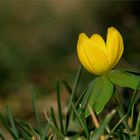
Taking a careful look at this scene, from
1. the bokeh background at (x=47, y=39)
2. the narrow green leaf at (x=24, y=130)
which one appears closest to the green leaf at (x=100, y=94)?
the narrow green leaf at (x=24, y=130)

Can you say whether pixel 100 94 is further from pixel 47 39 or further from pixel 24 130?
pixel 47 39

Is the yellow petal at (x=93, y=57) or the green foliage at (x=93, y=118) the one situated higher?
the yellow petal at (x=93, y=57)

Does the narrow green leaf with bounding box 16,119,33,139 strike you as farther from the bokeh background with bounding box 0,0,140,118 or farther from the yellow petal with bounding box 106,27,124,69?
the bokeh background with bounding box 0,0,140,118

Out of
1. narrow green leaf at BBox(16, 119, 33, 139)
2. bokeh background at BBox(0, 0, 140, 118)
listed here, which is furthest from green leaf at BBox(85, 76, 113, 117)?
bokeh background at BBox(0, 0, 140, 118)

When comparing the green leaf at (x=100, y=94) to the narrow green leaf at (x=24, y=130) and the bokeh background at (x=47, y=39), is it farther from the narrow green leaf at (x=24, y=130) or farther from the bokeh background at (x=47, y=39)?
the bokeh background at (x=47, y=39)

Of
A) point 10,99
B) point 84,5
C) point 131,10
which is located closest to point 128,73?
point 10,99

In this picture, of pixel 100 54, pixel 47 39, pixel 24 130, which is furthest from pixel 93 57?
pixel 47 39
